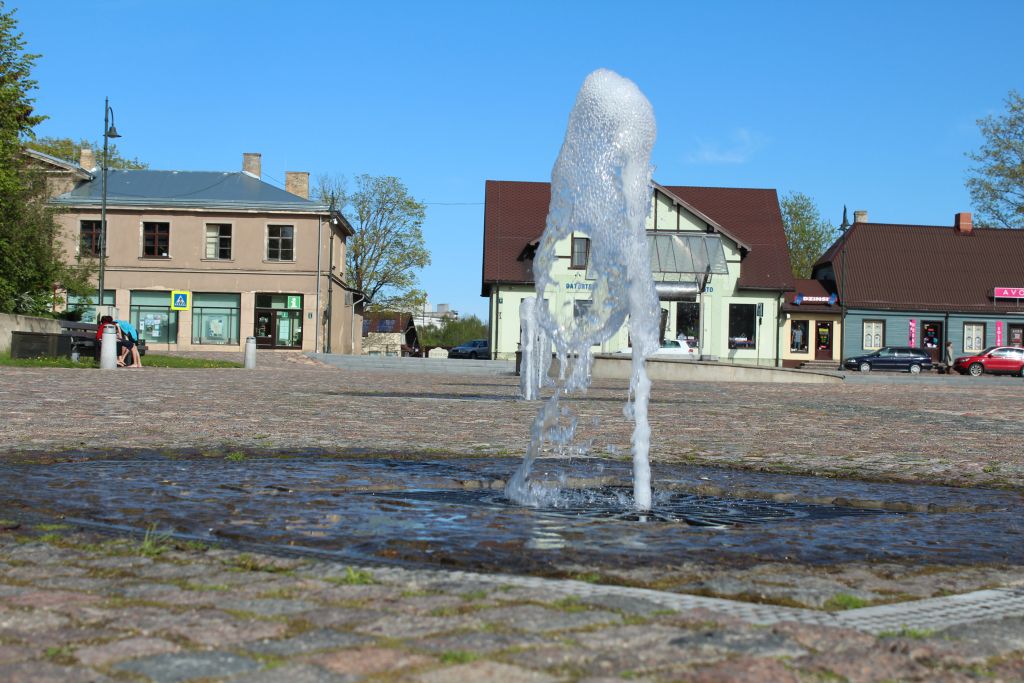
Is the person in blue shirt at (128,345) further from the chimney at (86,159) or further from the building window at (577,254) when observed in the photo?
the chimney at (86,159)

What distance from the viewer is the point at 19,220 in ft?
98.7

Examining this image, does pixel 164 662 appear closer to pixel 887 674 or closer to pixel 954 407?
pixel 887 674

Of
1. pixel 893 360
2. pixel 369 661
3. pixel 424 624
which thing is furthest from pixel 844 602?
pixel 893 360

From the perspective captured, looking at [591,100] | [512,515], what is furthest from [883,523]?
[591,100]

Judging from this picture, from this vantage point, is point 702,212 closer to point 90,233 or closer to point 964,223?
point 964,223

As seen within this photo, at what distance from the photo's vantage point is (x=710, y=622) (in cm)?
283

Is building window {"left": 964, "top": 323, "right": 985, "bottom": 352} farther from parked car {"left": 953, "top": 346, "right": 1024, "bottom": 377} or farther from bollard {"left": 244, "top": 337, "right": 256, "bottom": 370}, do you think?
bollard {"left": 244, "top": 337, "right": 256, "bottom": 370}

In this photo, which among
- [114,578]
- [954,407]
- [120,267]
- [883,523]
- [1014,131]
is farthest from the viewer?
[1014,131]

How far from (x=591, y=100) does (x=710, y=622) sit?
5.02 meters

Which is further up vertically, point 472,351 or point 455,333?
point 455,333

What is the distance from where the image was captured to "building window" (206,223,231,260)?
50.1 m

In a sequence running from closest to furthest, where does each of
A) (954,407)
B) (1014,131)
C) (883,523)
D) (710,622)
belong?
(710,622)
(883,523)
(954,407)
(1014,131)

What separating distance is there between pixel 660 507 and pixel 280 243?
46.7 meters

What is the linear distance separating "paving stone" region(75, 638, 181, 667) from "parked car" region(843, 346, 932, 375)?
51.5 metres
